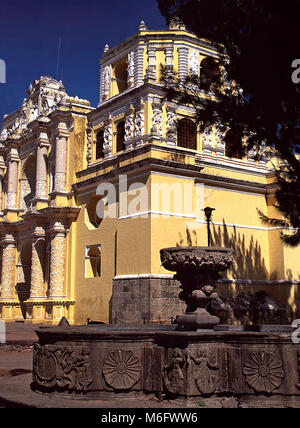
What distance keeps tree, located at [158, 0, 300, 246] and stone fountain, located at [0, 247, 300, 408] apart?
423cm

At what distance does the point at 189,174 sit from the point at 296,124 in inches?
340

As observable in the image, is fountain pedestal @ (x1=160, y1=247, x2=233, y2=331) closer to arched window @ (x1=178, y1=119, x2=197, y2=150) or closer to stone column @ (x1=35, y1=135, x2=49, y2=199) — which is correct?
arched window @ (x1=178, y1=119, x2=197, y2=150)

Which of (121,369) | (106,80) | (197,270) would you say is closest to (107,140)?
(106,80)

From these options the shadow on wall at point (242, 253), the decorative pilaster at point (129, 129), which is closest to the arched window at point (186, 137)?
the decorative pilaster at point (129, 129)

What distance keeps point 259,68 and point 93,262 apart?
1318 cm

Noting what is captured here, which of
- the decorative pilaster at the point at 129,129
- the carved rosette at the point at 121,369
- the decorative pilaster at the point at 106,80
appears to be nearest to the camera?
the carved rosette at the point at 121,369

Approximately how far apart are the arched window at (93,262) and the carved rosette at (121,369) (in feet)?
47.3

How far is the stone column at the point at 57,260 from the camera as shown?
2058 centimetres

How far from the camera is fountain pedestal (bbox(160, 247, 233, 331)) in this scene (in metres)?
6.44

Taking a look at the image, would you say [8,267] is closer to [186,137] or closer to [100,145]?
[100,145]

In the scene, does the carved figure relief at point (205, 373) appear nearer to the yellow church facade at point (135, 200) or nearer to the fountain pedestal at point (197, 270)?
the fountain pedestal at point (197, 270)

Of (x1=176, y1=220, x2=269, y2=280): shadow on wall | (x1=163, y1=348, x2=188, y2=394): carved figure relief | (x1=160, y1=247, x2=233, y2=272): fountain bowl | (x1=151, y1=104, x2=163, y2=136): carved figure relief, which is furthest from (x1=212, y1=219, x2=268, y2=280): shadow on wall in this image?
(x1=163, y1=348, x2=188, y2=394): carved figure relief

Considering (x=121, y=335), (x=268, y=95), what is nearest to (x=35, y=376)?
(x=121, y=335)

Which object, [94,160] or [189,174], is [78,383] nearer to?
[189,174]
